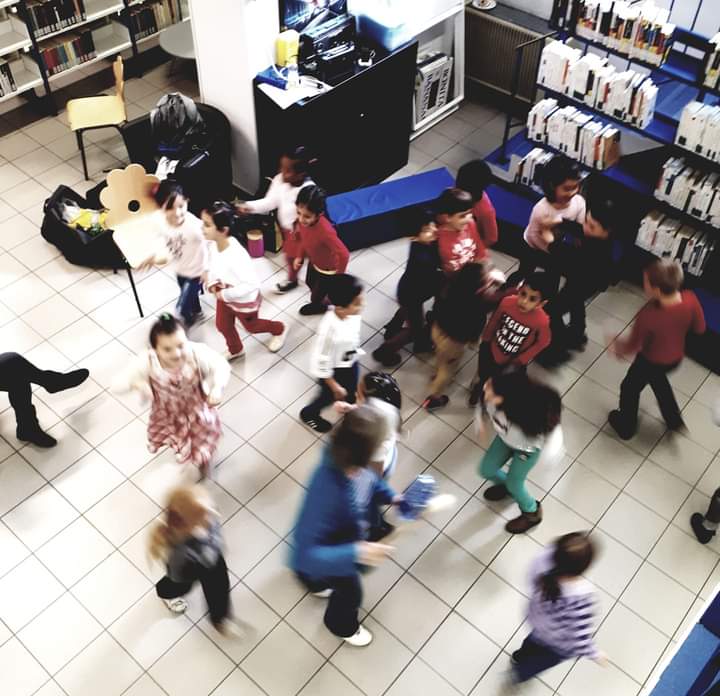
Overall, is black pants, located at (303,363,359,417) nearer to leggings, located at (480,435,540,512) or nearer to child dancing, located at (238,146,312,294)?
leggings, located at (480,435,540,512)

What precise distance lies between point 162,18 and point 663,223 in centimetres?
542

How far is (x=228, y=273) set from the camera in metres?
4.68

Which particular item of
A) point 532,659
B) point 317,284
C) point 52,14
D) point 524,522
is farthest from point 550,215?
point 52,14

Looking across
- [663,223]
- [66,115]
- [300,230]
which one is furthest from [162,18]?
[663,223]

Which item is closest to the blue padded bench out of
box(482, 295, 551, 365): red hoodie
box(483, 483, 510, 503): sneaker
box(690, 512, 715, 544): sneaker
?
box(482, 295, 551, 365): red hoodie

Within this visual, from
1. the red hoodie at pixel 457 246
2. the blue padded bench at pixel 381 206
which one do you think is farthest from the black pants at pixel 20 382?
the red hoodie at pixel 457 246

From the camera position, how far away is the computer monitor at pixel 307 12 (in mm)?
5949

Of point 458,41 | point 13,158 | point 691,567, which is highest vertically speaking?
point 458,41

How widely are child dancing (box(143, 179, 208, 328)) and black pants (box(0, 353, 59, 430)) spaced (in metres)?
0.92

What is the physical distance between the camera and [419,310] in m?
5.16

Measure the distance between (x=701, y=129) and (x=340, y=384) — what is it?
2.95 metres

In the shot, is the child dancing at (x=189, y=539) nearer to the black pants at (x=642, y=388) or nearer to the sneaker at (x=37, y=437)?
the sneaker at (x=37, y=437)

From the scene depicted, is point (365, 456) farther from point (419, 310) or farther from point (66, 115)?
point (66, 115)

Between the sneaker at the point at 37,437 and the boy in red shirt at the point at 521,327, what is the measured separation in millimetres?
2725
